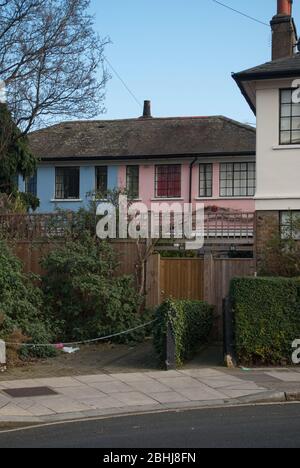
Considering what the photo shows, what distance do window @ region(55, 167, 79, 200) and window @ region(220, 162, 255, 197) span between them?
6885mm

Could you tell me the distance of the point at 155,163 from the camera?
2844 centimetres

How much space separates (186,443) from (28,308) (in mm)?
7616

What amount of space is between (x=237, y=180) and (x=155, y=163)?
3.71 meters

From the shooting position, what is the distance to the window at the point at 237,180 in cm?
2720

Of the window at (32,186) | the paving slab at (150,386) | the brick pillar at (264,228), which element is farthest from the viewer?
the window at (32,186)

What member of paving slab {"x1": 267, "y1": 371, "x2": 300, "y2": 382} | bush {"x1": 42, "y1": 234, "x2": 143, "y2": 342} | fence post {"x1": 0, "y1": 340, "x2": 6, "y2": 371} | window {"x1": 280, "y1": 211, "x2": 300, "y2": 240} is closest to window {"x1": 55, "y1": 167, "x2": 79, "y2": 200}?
bush {"x1": 42, "y1": 234, "x2": 143, "y2": 342}

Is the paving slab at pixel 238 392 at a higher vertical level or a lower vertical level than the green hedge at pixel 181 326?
lower

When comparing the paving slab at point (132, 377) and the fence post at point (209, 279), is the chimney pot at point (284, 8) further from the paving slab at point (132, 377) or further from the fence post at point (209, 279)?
the paving slab at point (132, 377)

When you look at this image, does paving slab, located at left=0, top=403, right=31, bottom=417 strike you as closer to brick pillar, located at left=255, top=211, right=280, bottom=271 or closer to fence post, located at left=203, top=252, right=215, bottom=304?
fence post, located at left=203, top=252, right=215, bottom=304

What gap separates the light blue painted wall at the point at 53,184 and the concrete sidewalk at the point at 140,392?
18.3 metres

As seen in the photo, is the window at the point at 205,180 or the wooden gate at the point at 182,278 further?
the window at the point at 205,180

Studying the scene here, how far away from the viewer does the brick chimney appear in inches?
768

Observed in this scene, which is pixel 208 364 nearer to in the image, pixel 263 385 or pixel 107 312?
pixel 263 385

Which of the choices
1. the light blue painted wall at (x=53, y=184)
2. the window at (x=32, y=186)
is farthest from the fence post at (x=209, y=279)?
the window at (x=32, y=186)
